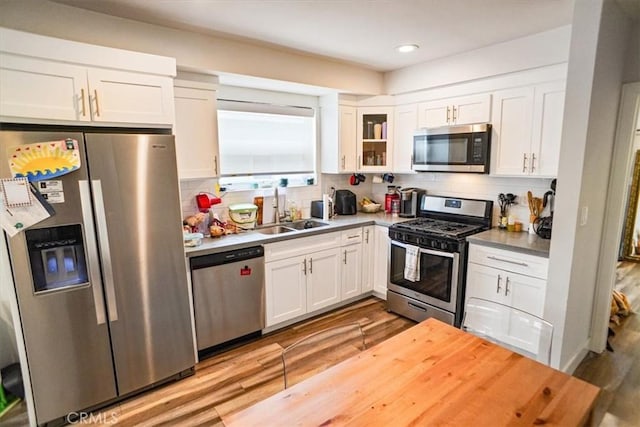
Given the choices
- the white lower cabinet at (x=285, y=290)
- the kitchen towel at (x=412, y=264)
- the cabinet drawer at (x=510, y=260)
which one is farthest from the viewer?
the kitchen towel at (x=412, y=264)

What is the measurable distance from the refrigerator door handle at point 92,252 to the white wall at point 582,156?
2.89m

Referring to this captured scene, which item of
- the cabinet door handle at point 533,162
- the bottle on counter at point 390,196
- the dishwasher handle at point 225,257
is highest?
the cabinet door handle at point 533,162

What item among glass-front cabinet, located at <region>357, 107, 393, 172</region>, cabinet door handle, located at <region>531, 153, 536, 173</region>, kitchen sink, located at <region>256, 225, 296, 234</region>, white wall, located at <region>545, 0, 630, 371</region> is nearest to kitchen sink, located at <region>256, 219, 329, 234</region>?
kitchen sink, located at <region>256, 225, 296, 234</region>

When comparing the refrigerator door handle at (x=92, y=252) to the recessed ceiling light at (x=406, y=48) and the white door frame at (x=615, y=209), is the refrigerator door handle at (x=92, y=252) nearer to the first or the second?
the recessed ceiling light at (x=406, y=48)

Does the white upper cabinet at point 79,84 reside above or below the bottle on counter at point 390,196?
above

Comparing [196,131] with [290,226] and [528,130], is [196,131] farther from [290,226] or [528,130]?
[528,130]

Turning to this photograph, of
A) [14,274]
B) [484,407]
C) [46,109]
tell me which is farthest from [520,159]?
[14,274]

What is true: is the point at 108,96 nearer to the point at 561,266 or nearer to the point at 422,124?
the point at 422,124

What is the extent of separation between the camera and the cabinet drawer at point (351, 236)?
340 cm

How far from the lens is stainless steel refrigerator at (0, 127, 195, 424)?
190 cm

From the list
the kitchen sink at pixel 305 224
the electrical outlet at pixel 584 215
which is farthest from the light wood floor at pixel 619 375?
the kitchen sink at pixel 305 224

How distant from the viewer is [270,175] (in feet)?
11.9

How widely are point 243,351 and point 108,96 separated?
2124 millimetres

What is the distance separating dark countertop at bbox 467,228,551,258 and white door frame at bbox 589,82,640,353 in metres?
0.46
